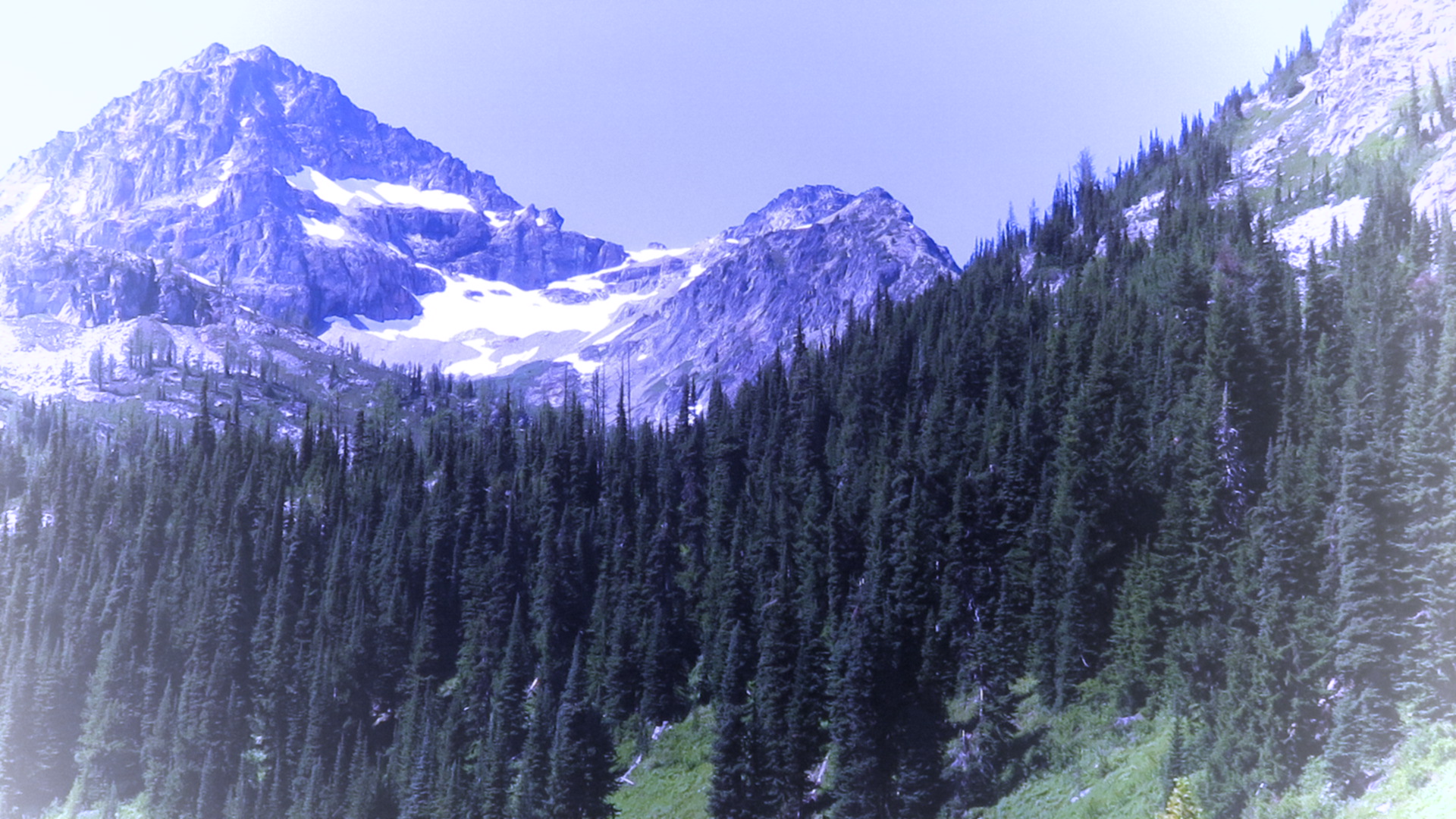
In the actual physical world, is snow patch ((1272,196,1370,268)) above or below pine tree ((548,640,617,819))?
above

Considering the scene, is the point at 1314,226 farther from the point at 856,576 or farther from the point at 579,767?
the point at 579,767

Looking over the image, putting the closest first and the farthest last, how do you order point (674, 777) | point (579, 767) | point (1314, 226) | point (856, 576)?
point (579, 767)
point (674, 777)
point (856, 576)
point (1314, 226)

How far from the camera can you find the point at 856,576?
103 meters

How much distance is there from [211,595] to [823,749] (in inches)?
3656

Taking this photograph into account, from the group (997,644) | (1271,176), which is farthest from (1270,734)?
(1271,176)

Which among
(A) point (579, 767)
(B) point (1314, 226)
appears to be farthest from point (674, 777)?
(B) point (1314, 226)

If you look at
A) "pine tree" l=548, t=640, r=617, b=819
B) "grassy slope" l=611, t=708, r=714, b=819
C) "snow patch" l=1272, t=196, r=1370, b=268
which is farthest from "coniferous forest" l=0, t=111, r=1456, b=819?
"snow patch" l=1272, t=196, r=1370, b=268

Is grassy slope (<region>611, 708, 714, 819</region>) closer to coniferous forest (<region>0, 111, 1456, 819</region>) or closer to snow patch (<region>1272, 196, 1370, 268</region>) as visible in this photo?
coniferous forest (<region>0, 111, 1456, 819</region>)

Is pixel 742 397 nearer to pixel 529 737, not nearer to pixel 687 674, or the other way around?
pixel 687 674

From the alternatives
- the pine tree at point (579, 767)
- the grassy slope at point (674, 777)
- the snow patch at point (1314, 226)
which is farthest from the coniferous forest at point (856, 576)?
the snow patch at point (1314, 226)

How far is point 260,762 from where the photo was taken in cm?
12538

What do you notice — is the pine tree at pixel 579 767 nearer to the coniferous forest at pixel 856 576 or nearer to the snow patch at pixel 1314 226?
the coniferous forest at pixel 856 576

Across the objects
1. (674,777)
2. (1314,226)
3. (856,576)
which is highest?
(1314,226)

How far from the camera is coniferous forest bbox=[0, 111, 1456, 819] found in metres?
69.2
